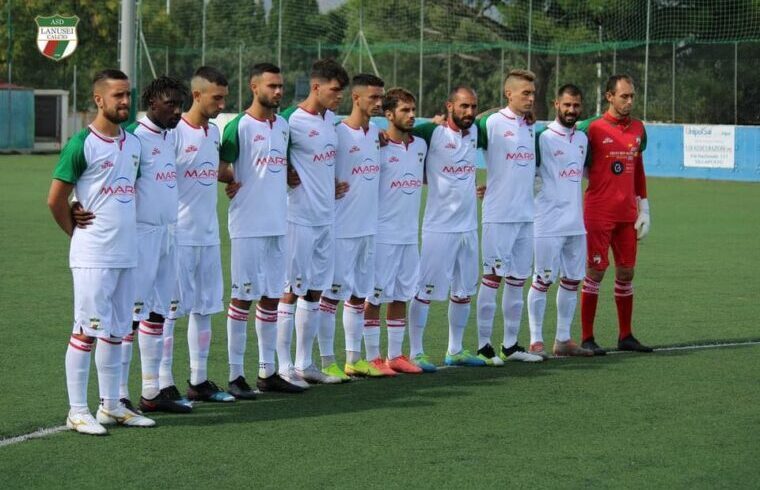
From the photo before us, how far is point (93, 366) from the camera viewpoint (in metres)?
9.76

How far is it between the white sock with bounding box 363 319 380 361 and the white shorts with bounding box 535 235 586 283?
5.17ft

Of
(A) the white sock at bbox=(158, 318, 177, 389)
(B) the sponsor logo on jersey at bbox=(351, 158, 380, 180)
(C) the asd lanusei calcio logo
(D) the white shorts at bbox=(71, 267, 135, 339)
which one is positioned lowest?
(A) the white sock at bbox=(158, 318, 177, 389)

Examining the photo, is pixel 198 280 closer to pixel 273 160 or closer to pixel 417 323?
pixel 273 160

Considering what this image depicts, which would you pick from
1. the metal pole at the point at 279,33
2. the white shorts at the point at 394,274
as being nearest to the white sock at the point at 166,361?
the white shorts at the point at 394,274

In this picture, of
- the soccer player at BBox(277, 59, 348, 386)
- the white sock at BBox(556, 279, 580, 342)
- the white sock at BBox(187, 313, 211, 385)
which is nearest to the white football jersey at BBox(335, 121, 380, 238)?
the soccer player at BBox(277, 59, 348, 386)

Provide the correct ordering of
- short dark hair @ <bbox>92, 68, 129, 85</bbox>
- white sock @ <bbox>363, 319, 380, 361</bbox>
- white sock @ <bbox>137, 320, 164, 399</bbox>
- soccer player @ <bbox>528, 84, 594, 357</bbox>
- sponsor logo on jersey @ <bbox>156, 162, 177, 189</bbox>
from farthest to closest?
1. soccer player @ <bbox>528, 84, 594, 357</bbox>
2. white sock @ <bbox>363, 319, 380, 361</bbox>
3. white sock @ <bbox>137, 320, 164, 399</bbox>
4. sponsor logo on jersey @ <bbox>156, 162, 177, 189</bbox>
5. short dark hair @ <bbox>92, 68, 129, 85</bbox>

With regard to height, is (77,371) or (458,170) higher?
(458,170)

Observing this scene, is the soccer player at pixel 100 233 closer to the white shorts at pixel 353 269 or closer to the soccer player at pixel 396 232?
the white shorts at pixel 353 269

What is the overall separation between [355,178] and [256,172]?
90cm

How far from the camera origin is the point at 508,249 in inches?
405

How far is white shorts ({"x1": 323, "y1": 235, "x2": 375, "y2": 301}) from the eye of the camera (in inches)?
373

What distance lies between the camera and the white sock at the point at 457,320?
33.1 ft

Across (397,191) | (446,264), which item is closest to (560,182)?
(446,264)

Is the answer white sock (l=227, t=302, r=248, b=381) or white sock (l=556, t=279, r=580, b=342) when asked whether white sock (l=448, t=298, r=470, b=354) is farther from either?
white sock (l=227, t=302, r=248, b=381)
